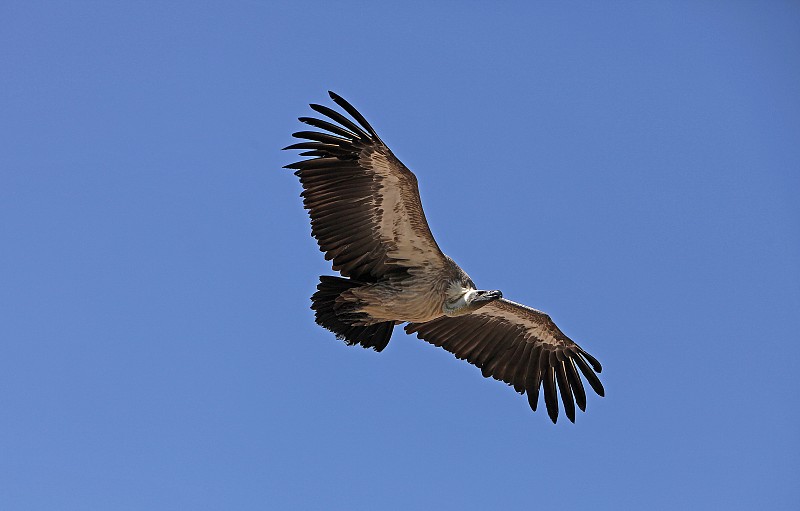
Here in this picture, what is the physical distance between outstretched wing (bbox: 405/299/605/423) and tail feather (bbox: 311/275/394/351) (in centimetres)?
134

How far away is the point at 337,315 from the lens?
11.2 m

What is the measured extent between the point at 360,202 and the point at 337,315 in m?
1.27

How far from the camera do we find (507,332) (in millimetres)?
12938

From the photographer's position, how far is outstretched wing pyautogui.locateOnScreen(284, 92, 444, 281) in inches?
424

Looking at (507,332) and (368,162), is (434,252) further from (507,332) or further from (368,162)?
(507,332)

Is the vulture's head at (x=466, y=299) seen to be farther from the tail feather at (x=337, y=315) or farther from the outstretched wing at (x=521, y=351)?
the outstretched wing at (x=521, y=351)

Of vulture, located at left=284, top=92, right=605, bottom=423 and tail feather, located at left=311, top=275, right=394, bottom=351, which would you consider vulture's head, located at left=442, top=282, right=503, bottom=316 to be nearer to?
vulture, located at left=284, top=92, right=605, bottom=423

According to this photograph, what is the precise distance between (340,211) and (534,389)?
11.8ft

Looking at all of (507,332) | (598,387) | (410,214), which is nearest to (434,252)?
(410,214)

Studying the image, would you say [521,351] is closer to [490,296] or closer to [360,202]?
[490,296]

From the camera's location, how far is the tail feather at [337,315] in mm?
11125

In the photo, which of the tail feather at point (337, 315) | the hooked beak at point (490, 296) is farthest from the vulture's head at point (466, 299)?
the tail feather at point (337, 315)

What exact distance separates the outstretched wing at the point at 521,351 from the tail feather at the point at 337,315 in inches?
52.9

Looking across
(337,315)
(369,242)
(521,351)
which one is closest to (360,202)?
(369,242)
